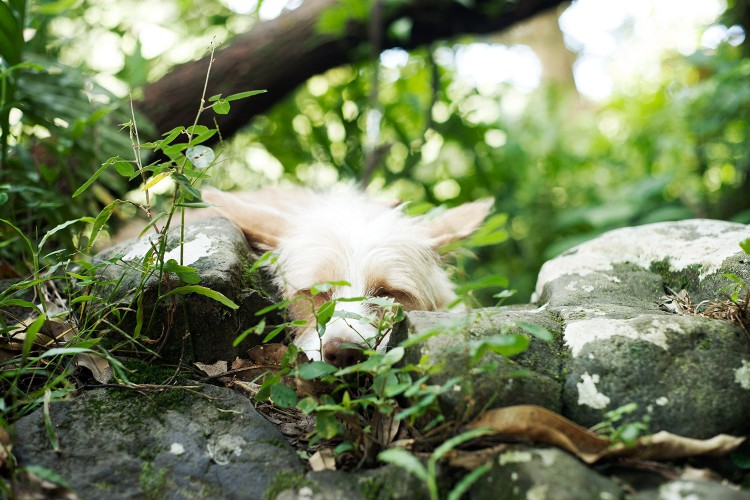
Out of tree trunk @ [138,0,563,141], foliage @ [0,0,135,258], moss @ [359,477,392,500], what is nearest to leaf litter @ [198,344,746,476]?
moss @ [359,477,392,500]

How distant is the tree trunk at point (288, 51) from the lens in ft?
17.1

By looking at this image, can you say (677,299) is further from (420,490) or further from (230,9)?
(230,9)

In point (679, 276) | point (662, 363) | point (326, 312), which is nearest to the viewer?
point (662, 363)

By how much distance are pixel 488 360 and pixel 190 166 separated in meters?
1.33

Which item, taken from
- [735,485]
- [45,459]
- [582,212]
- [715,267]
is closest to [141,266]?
[45,459]

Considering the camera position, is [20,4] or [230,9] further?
[230,9]

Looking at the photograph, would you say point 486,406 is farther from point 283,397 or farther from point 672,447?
point 283,397

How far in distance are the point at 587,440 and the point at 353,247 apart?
1839 millimetres

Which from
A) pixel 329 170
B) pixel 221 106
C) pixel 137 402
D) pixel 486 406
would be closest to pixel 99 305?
pixel 137 402

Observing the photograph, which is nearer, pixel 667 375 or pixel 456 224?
pixel 667 375

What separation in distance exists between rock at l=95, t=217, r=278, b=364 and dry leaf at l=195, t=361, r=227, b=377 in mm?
23

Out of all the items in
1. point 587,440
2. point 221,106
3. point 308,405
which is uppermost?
point 221,106

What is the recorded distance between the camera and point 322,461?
200cm

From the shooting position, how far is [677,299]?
A: 8.69 feet
